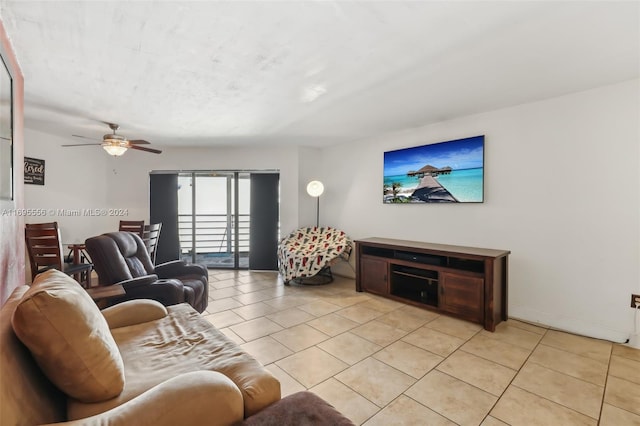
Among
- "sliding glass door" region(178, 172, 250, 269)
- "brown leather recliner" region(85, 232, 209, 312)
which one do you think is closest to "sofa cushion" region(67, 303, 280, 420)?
"brown leather recliner" region(85, 232, 209, 312)

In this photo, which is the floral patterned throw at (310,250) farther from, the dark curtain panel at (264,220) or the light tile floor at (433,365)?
the light tile floor at (433,365)

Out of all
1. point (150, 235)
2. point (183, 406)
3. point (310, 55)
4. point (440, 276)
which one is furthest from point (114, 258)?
point (440, 276)

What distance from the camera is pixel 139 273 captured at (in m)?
2.84

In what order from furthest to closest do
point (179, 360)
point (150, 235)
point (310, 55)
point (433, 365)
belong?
point (150, 235), point (433, 365), point (310, 55), point (179, 360)

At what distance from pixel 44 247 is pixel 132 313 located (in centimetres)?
226

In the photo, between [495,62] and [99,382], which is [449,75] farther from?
[99,382]

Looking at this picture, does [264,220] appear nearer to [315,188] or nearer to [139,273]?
[315,188]

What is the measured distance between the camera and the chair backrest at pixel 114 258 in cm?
248

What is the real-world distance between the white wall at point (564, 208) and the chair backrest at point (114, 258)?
3386 mm

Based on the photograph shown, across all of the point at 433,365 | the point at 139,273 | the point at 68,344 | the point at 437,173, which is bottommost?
the point at 433,365

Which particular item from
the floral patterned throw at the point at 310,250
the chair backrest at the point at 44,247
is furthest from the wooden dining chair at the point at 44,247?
the floral patterned throw at the point at 310,250

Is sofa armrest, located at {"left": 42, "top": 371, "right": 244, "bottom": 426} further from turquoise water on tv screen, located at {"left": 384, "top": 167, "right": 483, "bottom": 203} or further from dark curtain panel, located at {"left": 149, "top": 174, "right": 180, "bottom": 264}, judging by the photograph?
dark curtain panel, located at {"left": 149, "top": 174, "right": 180, "bottom": 264}

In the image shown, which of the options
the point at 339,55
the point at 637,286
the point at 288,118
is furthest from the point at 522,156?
the point at 288,118

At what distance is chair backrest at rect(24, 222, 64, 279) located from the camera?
316 cm
